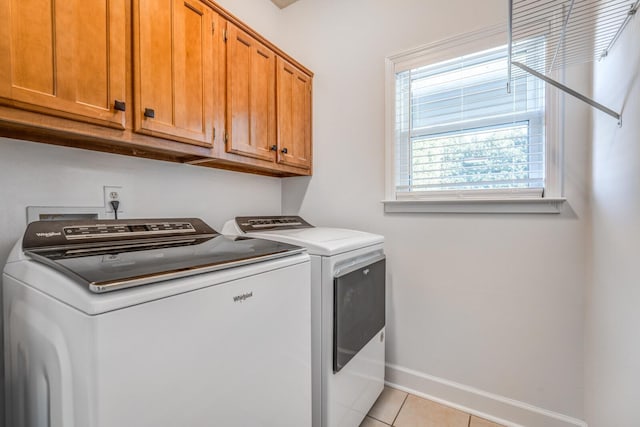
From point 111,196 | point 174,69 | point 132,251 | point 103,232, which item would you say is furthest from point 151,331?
point 174,69

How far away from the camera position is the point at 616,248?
1070mm

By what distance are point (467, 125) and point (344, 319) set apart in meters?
1.34

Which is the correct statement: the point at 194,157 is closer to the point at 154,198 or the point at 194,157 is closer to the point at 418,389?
the point at 154,198

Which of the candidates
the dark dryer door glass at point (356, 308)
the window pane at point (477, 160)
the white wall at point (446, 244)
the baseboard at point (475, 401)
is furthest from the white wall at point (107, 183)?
the baseboard at point (475, 401)

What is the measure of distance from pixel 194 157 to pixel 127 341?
44.1 inches

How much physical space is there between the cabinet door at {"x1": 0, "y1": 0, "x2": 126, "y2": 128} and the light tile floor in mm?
1950

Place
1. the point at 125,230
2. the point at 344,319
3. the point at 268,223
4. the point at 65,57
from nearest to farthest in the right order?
the point at 65,57
the point at 125,230
the point at 344,319
the point at 268,223

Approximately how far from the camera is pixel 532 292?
1567mm

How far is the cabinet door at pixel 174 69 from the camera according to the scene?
117 centimetres

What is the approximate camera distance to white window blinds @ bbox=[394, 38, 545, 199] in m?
1.59

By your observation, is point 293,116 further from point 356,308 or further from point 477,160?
point 356,308

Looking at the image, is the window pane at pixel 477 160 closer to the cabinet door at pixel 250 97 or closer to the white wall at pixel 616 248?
the white wall at pixel 616 248

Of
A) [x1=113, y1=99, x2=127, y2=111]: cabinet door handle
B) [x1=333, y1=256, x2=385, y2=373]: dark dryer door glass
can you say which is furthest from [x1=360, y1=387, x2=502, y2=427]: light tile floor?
[x1=113, y1=99, x2=127, y2=111]: cabinet door handle

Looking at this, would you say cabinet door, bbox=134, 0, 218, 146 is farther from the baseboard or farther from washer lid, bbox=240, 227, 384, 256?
the baseboard
